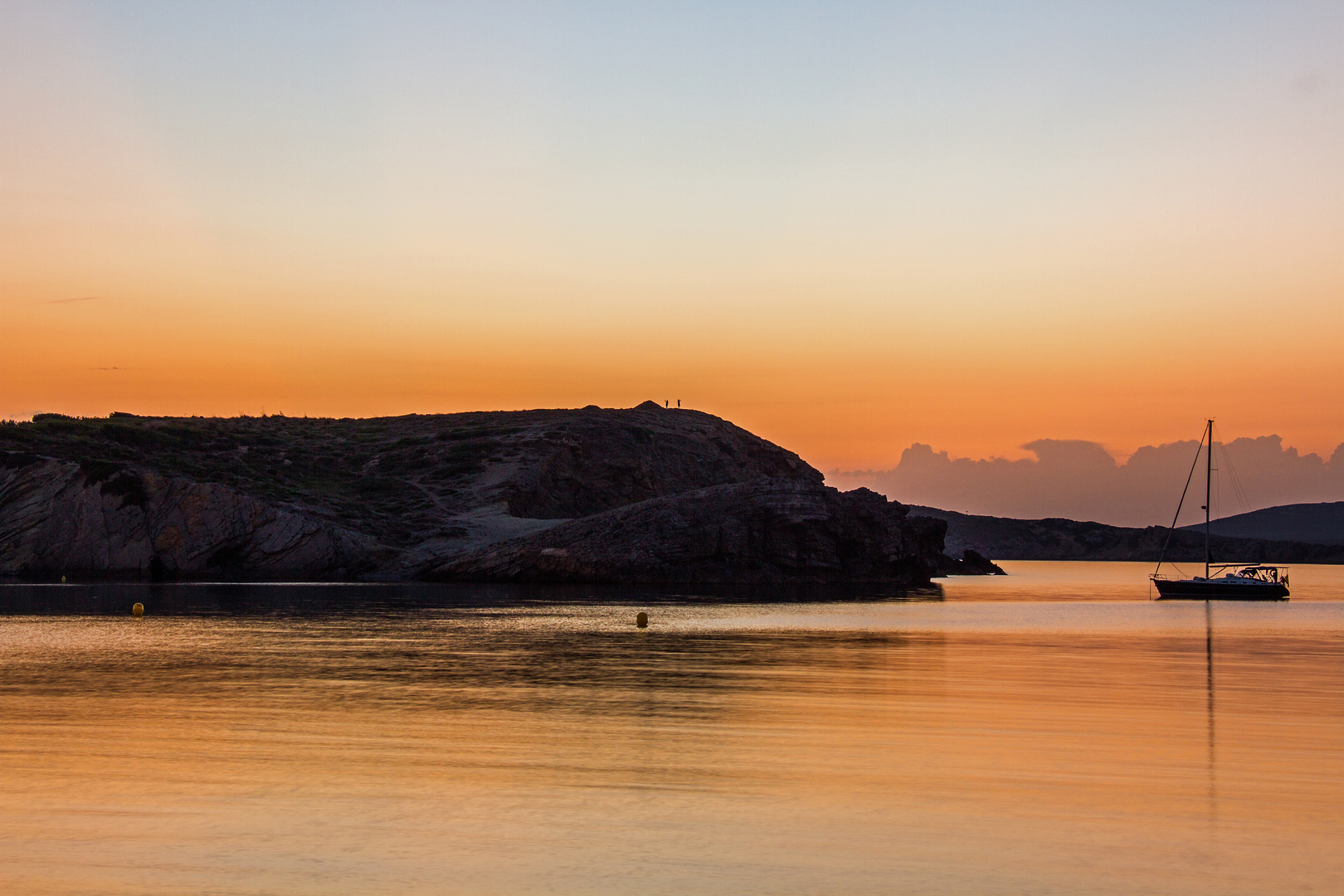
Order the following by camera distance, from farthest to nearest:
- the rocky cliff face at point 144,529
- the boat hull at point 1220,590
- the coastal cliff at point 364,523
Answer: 1. the boat hull at point 1220,590
2. the coastal cliff at point 364,523
3. the rocky cliff face at point 144,529

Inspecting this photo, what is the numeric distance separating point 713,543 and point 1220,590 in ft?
145

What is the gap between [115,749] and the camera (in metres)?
19.4

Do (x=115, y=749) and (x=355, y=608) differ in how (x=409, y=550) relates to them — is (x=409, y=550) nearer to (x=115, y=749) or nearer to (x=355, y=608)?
(x=355, y=608)

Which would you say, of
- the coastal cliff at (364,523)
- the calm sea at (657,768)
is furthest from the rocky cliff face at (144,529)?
the calm sea at (657,768)

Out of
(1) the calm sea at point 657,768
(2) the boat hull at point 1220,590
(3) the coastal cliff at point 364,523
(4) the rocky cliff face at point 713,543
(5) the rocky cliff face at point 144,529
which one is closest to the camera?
(1) the calm sea at point 657,768

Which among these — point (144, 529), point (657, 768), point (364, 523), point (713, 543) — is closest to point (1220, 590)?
point (713, 543)

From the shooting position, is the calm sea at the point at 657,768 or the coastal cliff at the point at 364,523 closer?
the calm sea at the point at 657,768

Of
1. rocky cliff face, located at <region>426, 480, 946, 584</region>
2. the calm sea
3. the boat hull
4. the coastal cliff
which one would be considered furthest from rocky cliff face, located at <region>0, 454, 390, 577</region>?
the boat hull

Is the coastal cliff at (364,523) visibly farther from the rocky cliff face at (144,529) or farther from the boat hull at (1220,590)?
the boat hull at (1220,590)

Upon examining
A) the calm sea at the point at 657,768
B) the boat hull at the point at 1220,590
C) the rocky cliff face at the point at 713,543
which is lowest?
the calm sea at the point at 657,768

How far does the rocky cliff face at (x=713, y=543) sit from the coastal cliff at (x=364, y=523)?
0.49 ft

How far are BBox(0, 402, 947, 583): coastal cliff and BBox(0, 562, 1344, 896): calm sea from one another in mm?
60209

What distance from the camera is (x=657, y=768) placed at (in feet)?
59.8

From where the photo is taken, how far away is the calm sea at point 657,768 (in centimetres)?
1272
